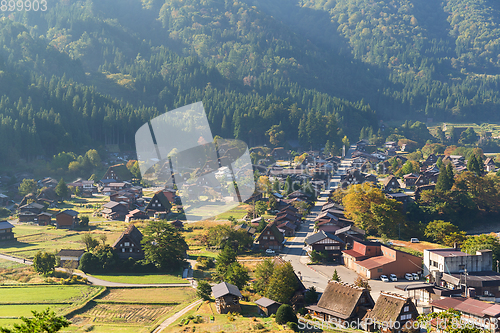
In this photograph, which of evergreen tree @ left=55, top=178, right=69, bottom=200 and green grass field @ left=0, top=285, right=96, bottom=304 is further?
evergreen tree @ left=55, top=178, right=69, bottom=200

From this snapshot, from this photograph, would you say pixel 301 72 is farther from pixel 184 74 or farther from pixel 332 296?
pixel 332 296

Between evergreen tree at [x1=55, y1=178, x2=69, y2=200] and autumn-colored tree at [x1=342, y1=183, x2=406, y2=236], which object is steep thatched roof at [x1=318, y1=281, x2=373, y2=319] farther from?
evergreen tree at [x1=55, y1=178, x2=69, y2=200]

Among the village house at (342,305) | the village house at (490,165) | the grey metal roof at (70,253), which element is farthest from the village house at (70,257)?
the village house at (490,165)

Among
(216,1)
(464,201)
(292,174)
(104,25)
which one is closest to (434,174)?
(464,201)

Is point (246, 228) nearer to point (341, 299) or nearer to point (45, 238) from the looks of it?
point (341, 299)

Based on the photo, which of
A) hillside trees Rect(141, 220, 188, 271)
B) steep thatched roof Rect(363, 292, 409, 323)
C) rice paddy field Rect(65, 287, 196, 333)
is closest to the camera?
steep thatched roof Rect(363, 292, 409, 323)
